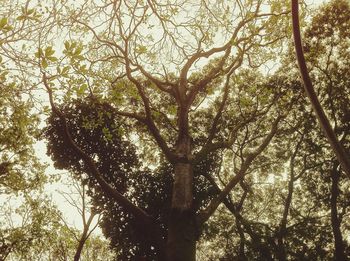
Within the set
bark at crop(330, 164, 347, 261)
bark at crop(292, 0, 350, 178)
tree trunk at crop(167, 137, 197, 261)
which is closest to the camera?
bark at crop(292, 0, 350, 178)

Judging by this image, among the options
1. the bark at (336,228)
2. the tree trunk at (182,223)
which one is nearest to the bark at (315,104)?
the tree trunk at (182,223)

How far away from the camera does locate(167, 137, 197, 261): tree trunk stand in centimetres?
615

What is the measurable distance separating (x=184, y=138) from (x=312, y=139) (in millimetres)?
11412

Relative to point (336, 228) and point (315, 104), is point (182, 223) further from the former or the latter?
point (336, 228)

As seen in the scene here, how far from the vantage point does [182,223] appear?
644 centimetres

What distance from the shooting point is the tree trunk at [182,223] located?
6152 mm

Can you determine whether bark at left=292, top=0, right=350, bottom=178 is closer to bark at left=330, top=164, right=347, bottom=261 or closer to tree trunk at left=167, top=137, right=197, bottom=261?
tree trunk at left=167, top=137, right=197, bottom=261

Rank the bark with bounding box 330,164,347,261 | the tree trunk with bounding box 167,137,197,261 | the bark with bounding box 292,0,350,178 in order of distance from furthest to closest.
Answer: the bark with bounding box 330,164,347,261, the tree trunk with bounding box 167,137,197,261, the bark with bounding box 292,0,350,178

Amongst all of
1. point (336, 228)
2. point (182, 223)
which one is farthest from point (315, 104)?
point (336, 228)

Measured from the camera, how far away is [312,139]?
17344 millimetres

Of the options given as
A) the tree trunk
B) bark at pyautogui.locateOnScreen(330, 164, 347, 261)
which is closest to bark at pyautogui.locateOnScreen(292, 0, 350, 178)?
the tree trunk

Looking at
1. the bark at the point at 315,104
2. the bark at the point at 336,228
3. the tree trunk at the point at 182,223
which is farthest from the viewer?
the bark at the point at 336,228

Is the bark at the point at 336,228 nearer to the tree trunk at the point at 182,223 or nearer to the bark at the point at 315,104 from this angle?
the tree trunk at the point at 182,223

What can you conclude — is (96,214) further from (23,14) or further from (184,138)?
(23,14)
